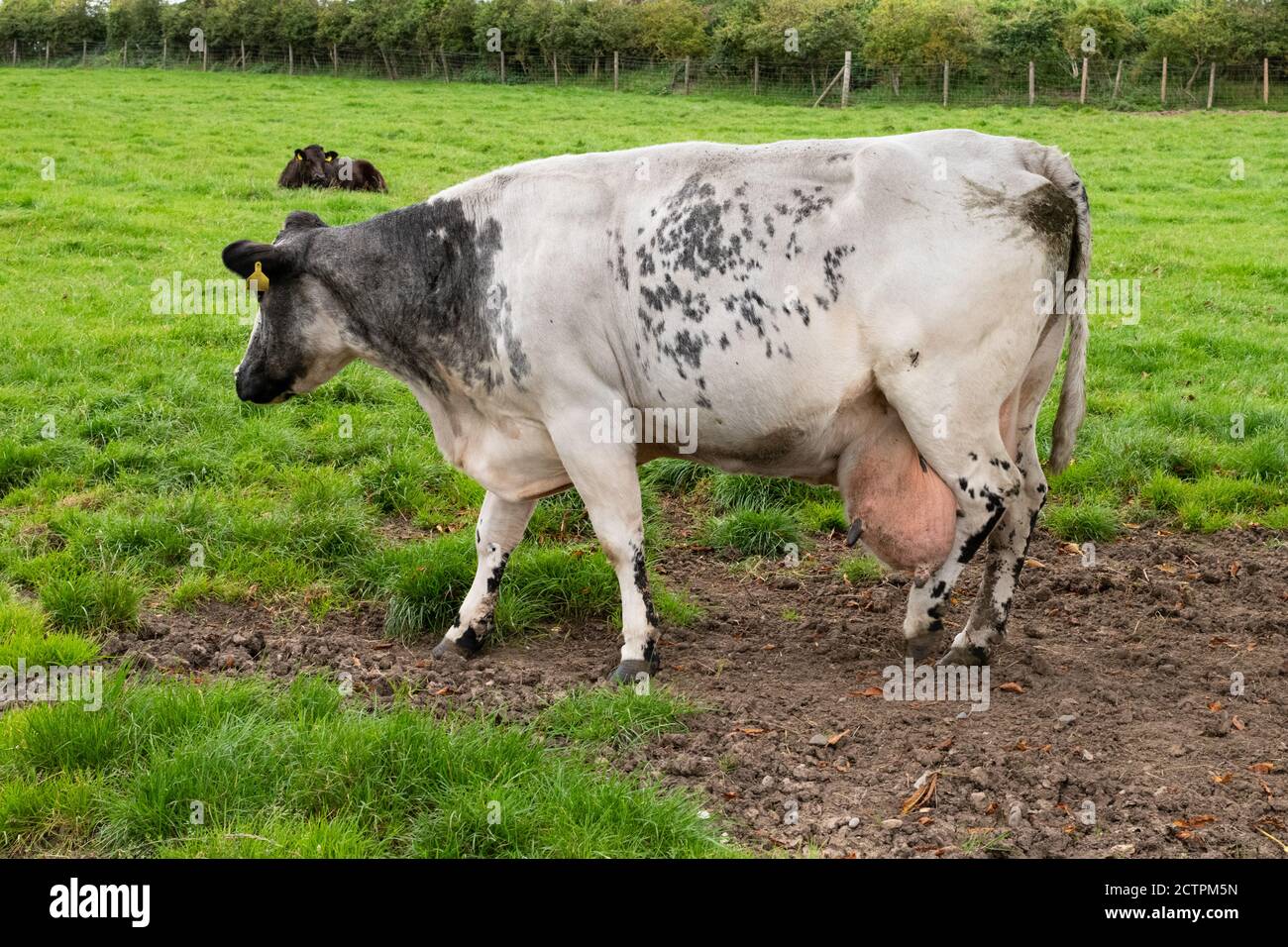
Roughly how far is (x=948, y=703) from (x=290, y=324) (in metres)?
3.83

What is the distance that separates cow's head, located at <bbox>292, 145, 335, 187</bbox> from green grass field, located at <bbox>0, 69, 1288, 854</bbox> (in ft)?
4.34

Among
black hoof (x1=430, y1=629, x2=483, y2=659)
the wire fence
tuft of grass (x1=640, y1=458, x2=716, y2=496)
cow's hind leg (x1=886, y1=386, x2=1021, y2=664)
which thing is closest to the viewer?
cow's hind leg (x1=886, y1=386, x2=1021, y2=664)

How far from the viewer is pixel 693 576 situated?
7.60 meters

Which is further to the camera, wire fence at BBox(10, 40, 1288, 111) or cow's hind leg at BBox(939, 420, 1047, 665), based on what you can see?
wire fence at BBox(10, 40, 1288, 111)

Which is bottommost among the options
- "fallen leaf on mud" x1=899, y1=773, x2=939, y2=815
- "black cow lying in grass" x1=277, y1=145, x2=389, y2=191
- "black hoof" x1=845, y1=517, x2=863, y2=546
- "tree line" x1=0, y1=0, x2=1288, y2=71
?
"fallen leaf on mud" x1=899, y1=773, x2=939, y2=815

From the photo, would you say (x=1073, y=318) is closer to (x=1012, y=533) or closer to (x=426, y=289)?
(x=1012, y=533)

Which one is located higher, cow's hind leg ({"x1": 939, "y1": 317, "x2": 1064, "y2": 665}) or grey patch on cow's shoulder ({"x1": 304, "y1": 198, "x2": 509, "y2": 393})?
grey patch on cow's shoulder ({"x1": 304, "y1": 198, "x2": 509, "y2": 393})

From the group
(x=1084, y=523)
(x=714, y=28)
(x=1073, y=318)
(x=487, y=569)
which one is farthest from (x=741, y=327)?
(x=714, y=28)

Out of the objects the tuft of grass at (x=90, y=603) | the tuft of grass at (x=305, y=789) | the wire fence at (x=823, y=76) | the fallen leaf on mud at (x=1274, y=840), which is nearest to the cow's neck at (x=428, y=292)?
the tuft of grass at (x=90, y=603)

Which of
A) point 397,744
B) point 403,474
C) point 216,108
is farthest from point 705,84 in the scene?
point 397,744

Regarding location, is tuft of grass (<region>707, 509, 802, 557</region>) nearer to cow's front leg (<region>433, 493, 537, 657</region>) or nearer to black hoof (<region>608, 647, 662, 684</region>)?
cow's front leg (<region>433, 493, 537, 657</region>)

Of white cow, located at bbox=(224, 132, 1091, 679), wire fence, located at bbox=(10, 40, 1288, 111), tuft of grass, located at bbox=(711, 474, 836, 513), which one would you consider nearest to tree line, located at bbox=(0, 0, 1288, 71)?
wire fence, located at bbox=(10, 40, 1288, 111)

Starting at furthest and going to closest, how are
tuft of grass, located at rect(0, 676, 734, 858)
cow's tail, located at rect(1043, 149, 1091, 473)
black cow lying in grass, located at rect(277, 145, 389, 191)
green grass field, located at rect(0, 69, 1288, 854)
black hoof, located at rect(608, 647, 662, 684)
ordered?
1. black cow lying in grass, located at rect(277, 145, 389, 191)
2. black hoof, located at rect(608, 647, 662, 684)
3. cow's tail, located at rect(1043, 149, 1091, 473)
4. green grass field, located at rect(0, 69, 1288, 854)
5. tuft of grass, located at rect(0, 676, 734, 858)

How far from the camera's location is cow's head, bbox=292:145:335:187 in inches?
798
